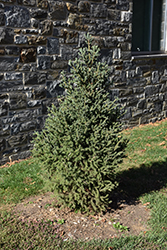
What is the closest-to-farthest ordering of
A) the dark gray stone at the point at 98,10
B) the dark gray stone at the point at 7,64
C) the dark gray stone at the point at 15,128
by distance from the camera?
the dark gray stone at the point at 7,64
the dark gray stone at the point at 15,128
the dark gray stone at the point at 98,10

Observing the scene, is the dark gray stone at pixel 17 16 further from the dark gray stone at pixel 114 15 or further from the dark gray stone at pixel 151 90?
the dark gray stone at pixel 151 90

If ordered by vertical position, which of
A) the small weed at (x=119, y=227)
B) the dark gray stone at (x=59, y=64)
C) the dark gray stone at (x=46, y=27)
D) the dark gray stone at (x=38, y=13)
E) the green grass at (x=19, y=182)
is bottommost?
the green grass at (x=19, y=182)

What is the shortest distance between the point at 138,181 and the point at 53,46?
9.93 feet

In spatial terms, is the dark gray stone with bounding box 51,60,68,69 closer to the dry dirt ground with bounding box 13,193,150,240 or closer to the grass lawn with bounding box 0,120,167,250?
the grass lawn with bounding box 0,120,167,250

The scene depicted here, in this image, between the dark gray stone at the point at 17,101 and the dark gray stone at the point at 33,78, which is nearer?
the dark gray stone at the point at 17,101

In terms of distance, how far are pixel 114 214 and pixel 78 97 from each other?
1533 mm

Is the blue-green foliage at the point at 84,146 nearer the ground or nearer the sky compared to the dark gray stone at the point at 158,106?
nearer the sky

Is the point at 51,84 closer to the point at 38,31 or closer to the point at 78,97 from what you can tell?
the point at 38,31

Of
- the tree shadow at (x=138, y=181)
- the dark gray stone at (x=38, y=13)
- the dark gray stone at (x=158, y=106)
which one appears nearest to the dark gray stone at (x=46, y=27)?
the dark gray stone at (x=38, y=13)

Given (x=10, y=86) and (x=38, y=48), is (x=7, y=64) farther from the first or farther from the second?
(x=38, y=48)

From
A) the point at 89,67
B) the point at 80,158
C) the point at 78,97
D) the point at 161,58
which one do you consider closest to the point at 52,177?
the point at 80,158

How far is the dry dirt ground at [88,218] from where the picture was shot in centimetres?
326

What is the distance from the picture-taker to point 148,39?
8.30 metres

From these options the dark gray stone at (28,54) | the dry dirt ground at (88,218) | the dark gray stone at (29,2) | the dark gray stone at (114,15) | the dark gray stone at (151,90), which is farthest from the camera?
the dark gray stone at (151,90)
